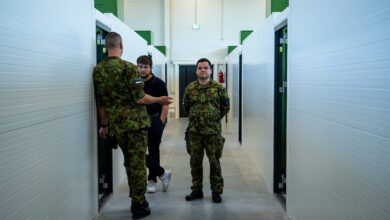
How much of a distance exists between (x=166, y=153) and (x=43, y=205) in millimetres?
4278

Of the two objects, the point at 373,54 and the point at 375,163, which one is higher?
the point at 373,54

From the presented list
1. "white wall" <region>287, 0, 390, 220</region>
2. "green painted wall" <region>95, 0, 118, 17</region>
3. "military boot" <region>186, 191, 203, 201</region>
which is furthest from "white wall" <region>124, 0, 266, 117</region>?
"white wall" <region>287, 0, 390, 220</region>

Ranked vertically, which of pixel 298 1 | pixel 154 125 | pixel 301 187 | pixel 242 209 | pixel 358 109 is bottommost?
pixel 242 209

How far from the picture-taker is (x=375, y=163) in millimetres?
1583

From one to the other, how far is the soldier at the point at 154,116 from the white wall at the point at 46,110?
0.83m

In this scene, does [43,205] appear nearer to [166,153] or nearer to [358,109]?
[358,109]

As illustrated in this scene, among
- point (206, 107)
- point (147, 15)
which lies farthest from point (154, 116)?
point (147, 15)

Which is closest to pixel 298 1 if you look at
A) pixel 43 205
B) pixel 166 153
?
pixel 43 205

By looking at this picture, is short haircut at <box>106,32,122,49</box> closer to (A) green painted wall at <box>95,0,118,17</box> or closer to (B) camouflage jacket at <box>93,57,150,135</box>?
(B) camouflage jacket at <box>93,57,150,135</box>

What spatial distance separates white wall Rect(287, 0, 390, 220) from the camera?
1.54 meters

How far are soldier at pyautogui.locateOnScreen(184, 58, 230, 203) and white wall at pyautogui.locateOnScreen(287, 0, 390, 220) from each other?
2.64ft

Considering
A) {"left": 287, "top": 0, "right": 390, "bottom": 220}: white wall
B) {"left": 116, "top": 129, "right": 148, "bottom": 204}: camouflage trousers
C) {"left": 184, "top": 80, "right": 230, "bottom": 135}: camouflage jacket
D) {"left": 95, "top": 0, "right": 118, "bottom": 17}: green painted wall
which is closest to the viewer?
{"left": 287, "top": 0, "right": 390, "bottom": 220}: white wall

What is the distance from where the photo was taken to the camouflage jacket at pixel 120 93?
2.84 meters

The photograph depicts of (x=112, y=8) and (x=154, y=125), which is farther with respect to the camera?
(x=112, y=8)
